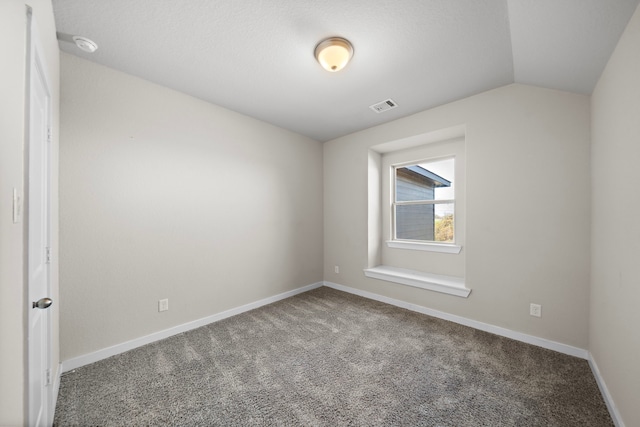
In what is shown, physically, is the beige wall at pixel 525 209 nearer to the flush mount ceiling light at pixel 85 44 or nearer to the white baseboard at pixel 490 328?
the white baseboard at pixel 490 328

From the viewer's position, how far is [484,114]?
2607mm

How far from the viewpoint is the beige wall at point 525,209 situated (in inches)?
84.0

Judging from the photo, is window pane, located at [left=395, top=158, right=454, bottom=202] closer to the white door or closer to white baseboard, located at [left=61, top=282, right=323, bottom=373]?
white baseboard, located at [left=61, top=282, right=323, bottom=373]

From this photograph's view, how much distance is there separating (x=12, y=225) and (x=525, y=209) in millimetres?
3458

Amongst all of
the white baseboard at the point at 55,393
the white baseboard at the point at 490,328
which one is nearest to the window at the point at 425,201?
the white baseboard at the point at 490,328

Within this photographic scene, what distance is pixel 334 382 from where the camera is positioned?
1.83 meters

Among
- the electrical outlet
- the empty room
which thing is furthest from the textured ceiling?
the electrical outlet

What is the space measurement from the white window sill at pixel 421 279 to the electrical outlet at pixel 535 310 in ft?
1.70

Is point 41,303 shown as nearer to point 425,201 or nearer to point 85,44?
point 85,44

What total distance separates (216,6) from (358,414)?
8.98ft

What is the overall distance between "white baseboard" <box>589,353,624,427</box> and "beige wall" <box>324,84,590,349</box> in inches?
10.2

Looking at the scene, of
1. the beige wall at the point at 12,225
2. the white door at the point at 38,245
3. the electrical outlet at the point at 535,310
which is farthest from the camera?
the electrical outlet at the point at 535,310

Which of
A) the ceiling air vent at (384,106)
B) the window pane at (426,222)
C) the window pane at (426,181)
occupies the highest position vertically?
the ceiling air vent at (384,106)

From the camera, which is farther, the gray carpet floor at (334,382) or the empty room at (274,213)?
the gray carpet floor at (334,382)
